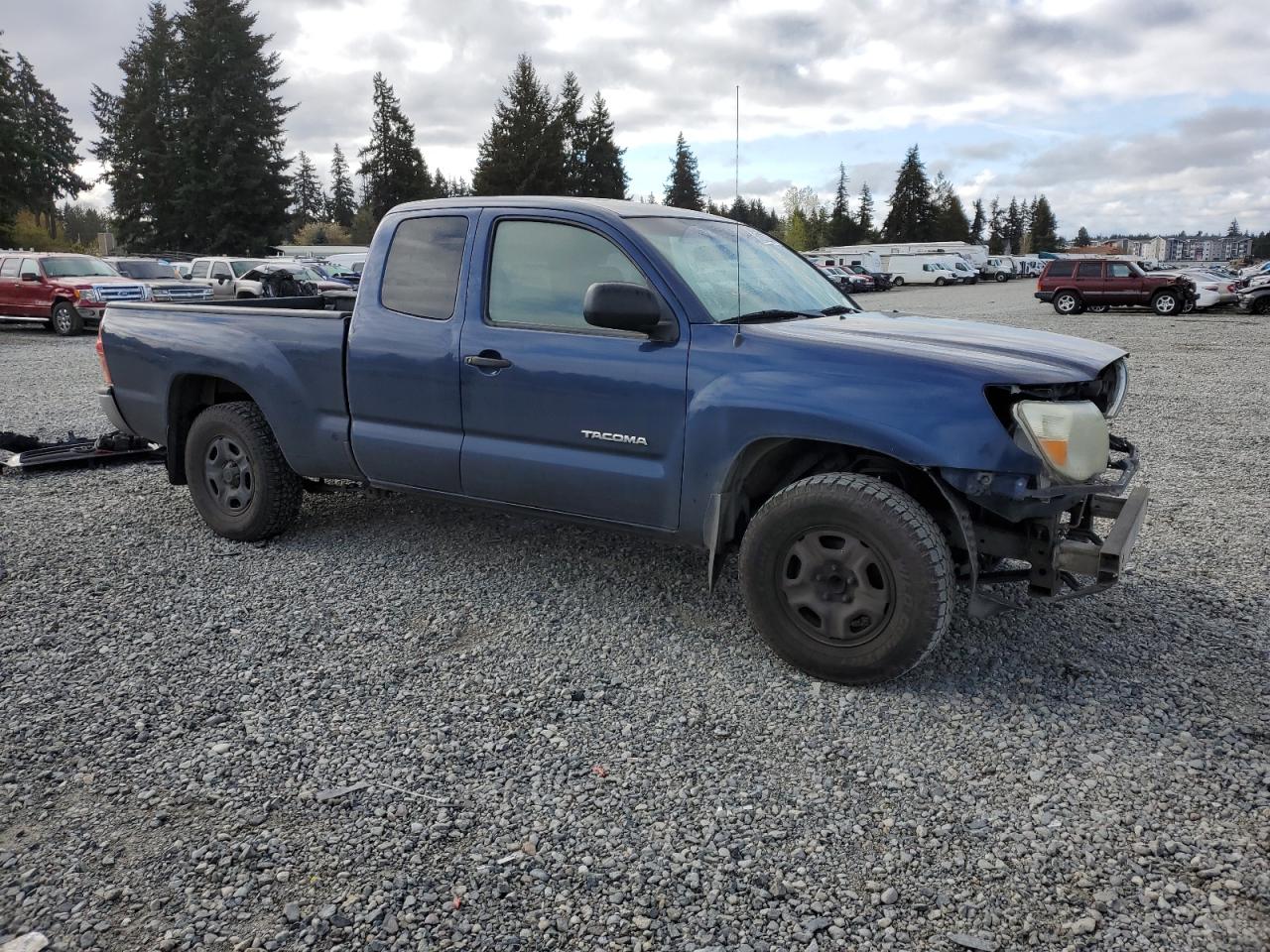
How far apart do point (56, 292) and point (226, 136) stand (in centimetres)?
3282

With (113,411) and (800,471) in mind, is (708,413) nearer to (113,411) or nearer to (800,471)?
(800,471)

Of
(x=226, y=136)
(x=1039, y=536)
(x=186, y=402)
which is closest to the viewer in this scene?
(x=1039, y=536)

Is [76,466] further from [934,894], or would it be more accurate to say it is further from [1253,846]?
[1253,846]

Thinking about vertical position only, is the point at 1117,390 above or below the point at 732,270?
below

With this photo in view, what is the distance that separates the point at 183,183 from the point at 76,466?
48693mm

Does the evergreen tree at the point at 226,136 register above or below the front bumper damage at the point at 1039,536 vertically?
above

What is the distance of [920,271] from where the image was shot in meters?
54.7

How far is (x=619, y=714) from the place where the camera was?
3.45 meters

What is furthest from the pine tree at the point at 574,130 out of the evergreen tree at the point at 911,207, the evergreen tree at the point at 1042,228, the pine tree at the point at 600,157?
the evergreen tree at the point at 1042,228

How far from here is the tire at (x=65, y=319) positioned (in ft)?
66.0

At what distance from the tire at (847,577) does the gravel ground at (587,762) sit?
0.18 meters

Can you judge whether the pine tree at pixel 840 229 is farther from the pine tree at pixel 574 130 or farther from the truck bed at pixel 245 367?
the truck bed at pixel 245 367

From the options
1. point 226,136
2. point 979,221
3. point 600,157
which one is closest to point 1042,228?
point 979,221

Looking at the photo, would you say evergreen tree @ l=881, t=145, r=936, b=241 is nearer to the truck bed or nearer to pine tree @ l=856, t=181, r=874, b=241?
pine tree @ l=856, t=181, r=874, b=241
